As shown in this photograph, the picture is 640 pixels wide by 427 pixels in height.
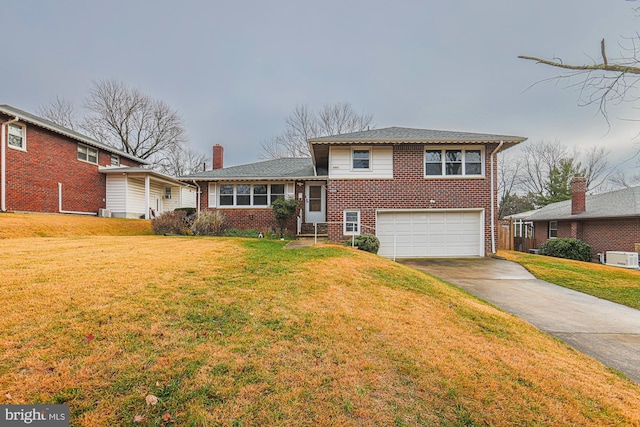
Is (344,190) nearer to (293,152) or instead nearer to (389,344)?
(389,344)

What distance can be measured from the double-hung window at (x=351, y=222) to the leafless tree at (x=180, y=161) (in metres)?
25.2

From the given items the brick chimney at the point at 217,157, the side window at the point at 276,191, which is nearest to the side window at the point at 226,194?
the side window at the point at 276,191

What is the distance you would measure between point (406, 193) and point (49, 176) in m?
17.3

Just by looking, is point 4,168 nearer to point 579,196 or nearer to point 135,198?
point 135,198

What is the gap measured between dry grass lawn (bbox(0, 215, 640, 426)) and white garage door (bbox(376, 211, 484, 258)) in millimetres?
7260

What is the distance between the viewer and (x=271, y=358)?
8.84ft

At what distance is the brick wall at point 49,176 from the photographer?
1245cm

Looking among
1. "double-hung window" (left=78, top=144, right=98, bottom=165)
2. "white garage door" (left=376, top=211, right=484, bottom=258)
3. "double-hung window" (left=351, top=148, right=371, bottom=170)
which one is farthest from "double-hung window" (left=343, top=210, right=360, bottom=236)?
"double-hung window" (left=78, top=144, right=98, bottom=165)

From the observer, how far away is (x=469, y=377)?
2703mm

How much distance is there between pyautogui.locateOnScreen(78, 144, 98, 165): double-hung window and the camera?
15703mm

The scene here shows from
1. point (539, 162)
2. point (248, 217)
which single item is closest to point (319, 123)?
point (248, 217)

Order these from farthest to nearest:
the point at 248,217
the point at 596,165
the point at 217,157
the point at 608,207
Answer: the point at 596,165
the point at 217,157
the point at 608,207
the point at 248,217

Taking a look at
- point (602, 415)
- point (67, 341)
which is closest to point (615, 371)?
point (602, 415)

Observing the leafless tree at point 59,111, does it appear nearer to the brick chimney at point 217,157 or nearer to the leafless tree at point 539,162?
the brick chimney at point 217,157
